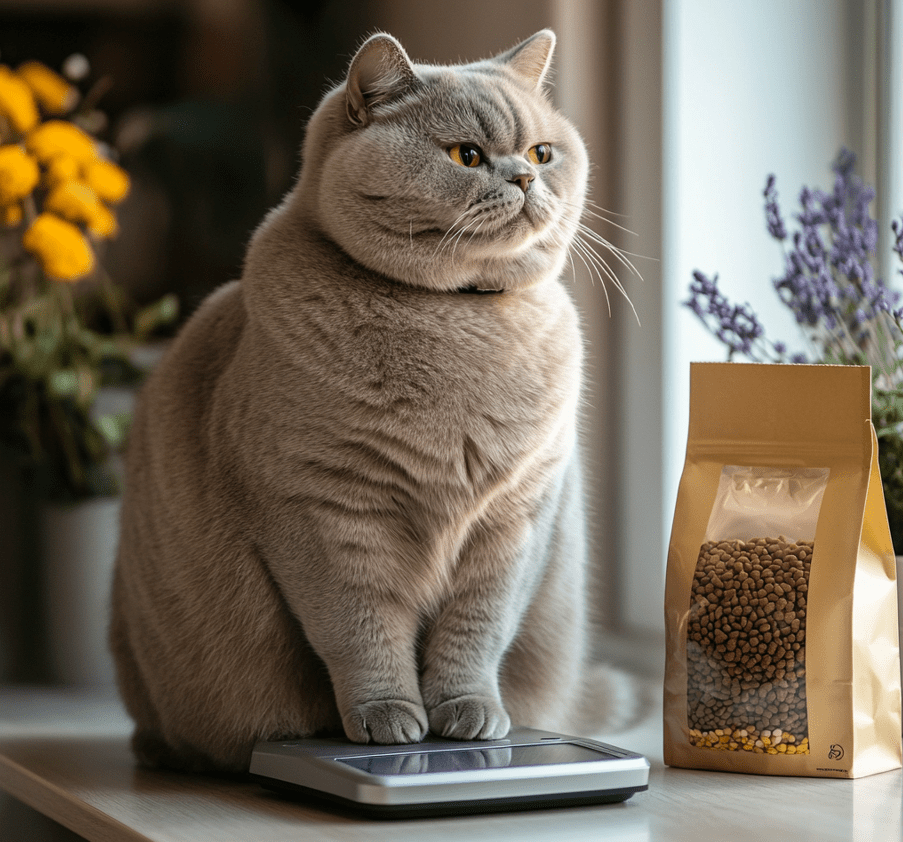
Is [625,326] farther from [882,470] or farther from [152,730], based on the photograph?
[152,730]

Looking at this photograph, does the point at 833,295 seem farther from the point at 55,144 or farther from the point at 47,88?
the point at 47,88

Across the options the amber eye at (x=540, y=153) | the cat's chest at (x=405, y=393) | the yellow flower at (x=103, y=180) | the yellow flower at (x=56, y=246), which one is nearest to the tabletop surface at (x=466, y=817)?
the cat's chest at (x=405, y=393)

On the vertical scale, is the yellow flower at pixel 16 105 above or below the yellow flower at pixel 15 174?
above

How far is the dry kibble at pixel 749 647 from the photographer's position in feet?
2.96

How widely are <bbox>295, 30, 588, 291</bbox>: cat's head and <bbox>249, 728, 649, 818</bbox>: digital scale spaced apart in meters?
0.39

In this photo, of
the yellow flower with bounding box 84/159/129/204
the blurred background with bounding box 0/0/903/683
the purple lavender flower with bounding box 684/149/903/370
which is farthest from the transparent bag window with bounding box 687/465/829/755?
the yellow flower with bounding box 84/159/129/204

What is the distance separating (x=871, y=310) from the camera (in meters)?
1.13

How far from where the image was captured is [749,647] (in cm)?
91

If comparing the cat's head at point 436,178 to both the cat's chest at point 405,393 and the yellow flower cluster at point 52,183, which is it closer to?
the cat's chest at point 405,393

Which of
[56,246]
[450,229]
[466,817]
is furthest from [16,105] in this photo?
[466,817]

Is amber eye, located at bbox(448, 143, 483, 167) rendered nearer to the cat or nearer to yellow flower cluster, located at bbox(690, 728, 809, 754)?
the cat

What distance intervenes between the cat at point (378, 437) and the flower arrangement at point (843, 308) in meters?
0.23

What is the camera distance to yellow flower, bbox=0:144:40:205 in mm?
1418

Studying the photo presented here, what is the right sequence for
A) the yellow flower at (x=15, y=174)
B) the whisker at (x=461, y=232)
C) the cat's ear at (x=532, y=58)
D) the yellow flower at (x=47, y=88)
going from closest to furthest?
the whisker at (x=461, y=232), the cat's ear at (x=532, y=58), the yellow flower at (x=15, y=174), the yellow flower at (x=47, y=88)
